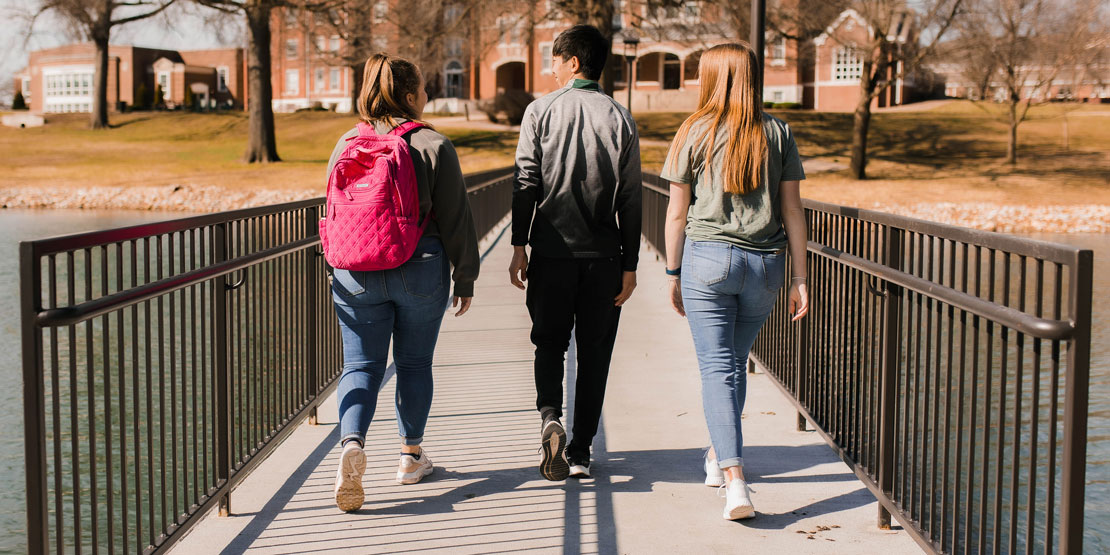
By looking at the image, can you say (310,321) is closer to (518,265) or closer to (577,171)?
(518,265)

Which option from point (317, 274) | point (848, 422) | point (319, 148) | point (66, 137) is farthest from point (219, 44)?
point (848, 422)

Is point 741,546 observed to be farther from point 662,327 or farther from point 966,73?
point 966,73

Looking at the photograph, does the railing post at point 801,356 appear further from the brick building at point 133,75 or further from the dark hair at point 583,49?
the brick building at point 133,75

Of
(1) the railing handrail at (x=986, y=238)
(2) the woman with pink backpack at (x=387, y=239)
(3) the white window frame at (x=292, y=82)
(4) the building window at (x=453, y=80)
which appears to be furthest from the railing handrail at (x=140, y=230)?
(3) the white window frame at (x=292, y=82)

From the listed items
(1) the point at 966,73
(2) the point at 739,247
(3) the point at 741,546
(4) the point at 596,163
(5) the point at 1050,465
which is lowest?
(3) the point at 741,546

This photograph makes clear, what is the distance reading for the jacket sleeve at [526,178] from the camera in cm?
454

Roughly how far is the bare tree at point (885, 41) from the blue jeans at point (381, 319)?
31488 millimetres

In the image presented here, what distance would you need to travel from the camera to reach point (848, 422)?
462 centimetres

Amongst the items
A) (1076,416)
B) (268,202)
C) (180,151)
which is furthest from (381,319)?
(180,151)

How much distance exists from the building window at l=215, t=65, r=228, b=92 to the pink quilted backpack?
3609 inches

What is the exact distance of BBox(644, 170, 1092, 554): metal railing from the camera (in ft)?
8.54

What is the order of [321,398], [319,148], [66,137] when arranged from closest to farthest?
[321,398] < [319,148] < [66,137]

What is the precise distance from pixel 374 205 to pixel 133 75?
301ft

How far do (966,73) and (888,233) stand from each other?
133 feet
